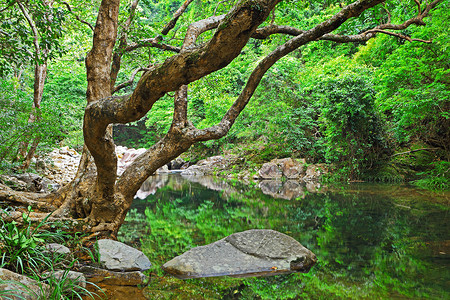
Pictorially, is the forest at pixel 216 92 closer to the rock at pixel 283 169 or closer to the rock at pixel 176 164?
the rock at pixel 283 169

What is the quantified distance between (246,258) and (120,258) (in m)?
1.44

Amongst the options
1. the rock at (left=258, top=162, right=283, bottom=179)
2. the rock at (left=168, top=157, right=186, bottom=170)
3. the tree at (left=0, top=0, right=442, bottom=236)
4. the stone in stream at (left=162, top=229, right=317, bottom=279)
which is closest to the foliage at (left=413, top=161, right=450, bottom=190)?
the rock at (left=258, top=162, right=283, bottom=179)

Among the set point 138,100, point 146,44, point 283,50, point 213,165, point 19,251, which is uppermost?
point 146,44

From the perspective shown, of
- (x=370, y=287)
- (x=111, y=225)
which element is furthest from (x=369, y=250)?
(x=111, y=225)

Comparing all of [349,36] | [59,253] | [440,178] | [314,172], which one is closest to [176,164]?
[314,172]

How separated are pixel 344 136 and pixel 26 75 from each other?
57.1 feet

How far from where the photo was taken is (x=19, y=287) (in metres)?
1.96

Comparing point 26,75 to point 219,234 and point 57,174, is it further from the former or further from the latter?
point 219,234

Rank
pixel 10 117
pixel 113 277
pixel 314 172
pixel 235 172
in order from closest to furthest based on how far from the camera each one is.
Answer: pixel 113 277, pixel 10 117, pixel 314 172, pixel 235 172

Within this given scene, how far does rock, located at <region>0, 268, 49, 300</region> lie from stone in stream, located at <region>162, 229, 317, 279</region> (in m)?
1.41

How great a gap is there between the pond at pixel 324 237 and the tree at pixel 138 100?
0.90 m

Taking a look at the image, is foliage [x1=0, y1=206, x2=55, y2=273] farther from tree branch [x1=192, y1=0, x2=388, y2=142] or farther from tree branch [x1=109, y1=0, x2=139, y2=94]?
tree branch [x1=109, y1=0, x2=139, y2=94]

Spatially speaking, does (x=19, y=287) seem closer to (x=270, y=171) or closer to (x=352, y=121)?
(x=352, y=121)

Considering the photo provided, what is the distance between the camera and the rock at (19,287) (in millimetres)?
1857
